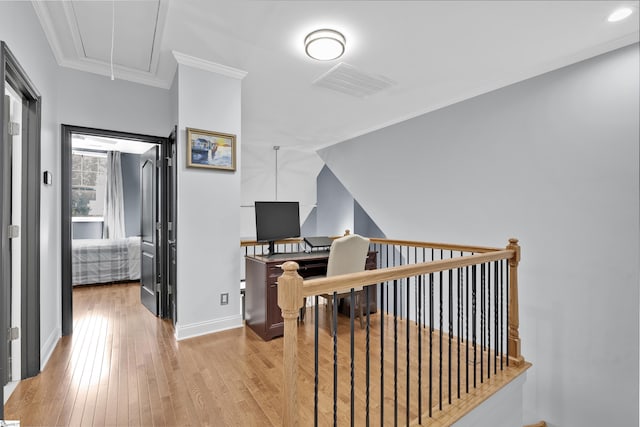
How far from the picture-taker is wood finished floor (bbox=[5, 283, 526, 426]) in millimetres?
1778

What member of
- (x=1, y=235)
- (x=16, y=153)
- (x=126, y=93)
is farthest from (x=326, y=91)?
(x=1, y=235)

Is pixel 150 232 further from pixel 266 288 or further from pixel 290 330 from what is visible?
pixel 290 330

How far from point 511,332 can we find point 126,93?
4297 millimetres

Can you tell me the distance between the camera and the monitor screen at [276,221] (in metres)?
3.20

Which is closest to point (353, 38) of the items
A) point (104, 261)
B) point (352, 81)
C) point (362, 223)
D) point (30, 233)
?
point (352, 81)

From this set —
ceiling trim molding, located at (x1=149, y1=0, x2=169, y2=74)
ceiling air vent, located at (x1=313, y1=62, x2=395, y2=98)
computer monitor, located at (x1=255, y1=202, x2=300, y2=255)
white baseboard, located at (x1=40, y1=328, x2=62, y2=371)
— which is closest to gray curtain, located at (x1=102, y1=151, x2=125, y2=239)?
white baseboard, located at (x1=40, y1=328, x2=62, y2=371)

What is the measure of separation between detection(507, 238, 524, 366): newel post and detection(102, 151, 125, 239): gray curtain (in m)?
6.88

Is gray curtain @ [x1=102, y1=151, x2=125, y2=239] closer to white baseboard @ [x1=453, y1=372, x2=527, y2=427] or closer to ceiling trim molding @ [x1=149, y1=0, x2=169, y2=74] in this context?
ceiling trim molding @ [x1=149, y1=0, x2=169, y2=74]

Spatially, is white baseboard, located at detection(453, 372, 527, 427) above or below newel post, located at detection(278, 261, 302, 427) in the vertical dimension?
below

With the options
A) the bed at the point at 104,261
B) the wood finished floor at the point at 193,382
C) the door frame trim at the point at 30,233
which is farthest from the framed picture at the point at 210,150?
the bed at the point at 104,261

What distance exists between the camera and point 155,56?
9.44ft

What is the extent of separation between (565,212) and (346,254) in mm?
2183

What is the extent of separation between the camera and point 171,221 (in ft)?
10.8

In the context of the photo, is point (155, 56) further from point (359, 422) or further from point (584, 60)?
point (584, 60)
